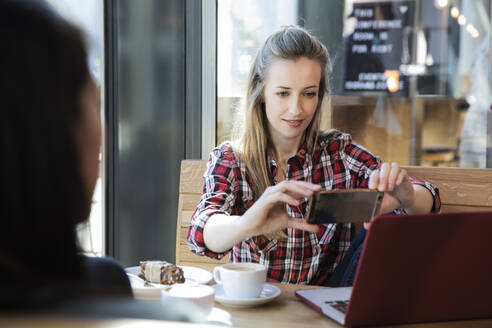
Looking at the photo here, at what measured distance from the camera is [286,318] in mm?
850

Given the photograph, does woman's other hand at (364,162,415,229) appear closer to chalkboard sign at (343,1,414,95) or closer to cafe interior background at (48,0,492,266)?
cafe interior background at (48,0,492,266)

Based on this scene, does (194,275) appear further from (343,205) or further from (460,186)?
(460,186)

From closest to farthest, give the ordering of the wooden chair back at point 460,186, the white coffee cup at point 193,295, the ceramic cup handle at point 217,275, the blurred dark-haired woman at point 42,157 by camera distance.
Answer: the blurred dark-haired woman at point 42,157 → the white coffee cup at point 193,295 → the ceramic cup handle at point 217,275 → the wooden chair back at point 460,186

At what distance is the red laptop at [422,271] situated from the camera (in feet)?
2.35

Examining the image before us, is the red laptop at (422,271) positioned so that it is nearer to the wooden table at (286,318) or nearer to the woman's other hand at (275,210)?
the wooden table at (286,318)

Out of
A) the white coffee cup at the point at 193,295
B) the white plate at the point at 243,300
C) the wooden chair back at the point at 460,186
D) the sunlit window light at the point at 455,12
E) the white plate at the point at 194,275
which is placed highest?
the sunlit window light at the point at 455,12

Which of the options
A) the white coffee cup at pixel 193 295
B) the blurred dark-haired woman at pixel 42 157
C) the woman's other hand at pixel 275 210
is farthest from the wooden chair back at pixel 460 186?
the blurred dark-haired woman at pixel 42 157

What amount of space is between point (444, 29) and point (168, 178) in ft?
4.36

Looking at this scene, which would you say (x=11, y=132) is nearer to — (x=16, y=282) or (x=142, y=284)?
(x=16, y=282)

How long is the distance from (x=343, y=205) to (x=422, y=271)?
0.61ft

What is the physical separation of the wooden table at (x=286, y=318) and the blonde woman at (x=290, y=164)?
0.41m

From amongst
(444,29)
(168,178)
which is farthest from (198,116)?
(444,29)

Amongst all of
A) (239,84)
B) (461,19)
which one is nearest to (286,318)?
(239,84)

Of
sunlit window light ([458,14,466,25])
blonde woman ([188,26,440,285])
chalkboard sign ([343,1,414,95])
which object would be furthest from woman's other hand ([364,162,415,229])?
sunlit window light ([458,14,466,25])
